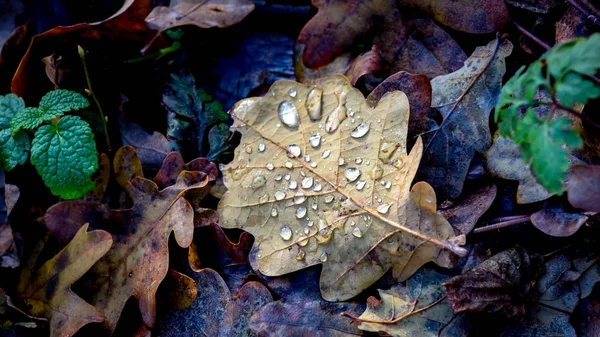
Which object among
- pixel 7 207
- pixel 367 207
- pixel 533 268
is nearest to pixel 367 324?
pixel 367 207

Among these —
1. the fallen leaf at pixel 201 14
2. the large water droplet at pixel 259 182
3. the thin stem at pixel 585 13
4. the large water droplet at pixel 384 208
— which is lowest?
the large water droplet at pixel 259 182

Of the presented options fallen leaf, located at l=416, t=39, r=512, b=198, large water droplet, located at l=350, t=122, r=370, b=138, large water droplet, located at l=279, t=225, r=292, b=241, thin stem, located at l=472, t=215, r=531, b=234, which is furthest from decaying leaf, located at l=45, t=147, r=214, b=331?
thin stem, located at l=472, t=215, r=531, b=234

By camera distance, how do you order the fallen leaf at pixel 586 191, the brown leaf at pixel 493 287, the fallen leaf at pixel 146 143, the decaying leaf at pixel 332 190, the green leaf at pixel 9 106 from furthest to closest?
1. the fallen leaf at pixel 146 143
2. the green leaf at pixel 9 106
3. the decaying leaf at pixel 332 190
4. the brown leaf at pixel 493 287
5. the fallen leaf at pixel 586 191

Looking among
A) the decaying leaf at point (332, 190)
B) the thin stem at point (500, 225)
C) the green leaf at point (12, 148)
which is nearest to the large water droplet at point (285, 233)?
the decaying leaf at point (332, 190)

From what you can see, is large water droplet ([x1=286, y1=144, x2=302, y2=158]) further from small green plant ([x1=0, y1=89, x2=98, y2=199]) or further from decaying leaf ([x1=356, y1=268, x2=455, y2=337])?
small green plant ([x1=0, y1=89, x2=98, y2=199])

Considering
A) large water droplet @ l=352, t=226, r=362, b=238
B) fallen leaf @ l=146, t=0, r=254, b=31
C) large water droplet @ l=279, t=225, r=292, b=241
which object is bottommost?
large water droplet @ l=279, t=225, r=292, b=241

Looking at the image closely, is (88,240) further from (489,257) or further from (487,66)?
(487,66)

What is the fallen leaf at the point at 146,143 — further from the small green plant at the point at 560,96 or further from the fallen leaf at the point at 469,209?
the small green plant at the point at 560,96
